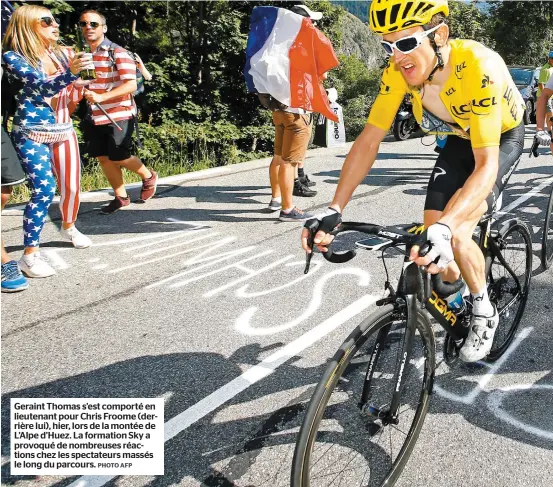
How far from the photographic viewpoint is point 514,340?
366 centimetres

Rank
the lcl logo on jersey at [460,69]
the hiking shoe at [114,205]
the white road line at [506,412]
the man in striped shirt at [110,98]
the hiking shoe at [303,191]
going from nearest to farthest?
the lcl logo on jersey at [460,69] < the white road line at [506,412] < the man in striped shirt at [110,98] < the hiking shoe at [114,205] < the hiking shoe at [303,191]

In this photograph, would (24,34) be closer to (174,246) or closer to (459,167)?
(174,246)

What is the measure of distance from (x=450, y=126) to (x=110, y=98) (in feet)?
12.9

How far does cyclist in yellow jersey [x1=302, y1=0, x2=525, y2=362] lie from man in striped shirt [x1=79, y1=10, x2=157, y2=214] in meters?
3.65

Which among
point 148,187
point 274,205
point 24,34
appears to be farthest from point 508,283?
Answer: point 148,187

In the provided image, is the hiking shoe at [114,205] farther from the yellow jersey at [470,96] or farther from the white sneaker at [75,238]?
the yellow jersey at [470,96]

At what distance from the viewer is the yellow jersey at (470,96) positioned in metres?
2.48

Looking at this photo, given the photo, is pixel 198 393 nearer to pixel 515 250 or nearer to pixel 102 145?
pixel 515 250

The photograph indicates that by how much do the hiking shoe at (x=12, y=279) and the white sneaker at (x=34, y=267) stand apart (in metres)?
0.17

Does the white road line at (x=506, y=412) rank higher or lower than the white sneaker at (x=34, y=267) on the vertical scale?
lower

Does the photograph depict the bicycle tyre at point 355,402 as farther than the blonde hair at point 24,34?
No

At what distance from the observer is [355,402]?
287 cm

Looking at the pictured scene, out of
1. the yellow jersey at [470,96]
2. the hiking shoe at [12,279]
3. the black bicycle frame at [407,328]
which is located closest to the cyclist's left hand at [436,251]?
the black bicycle frame at [407,328]

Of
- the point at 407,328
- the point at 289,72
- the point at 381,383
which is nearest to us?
the point at 407,328
